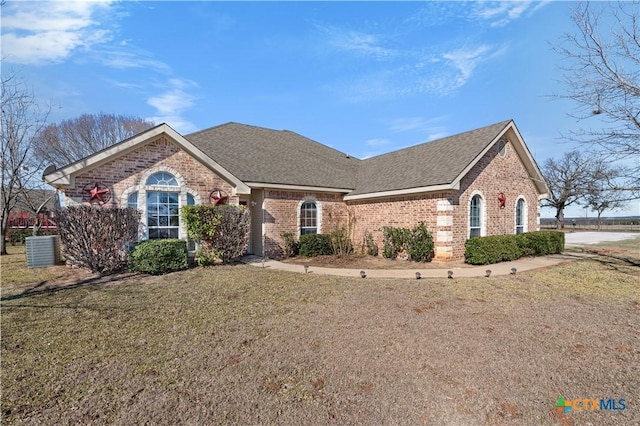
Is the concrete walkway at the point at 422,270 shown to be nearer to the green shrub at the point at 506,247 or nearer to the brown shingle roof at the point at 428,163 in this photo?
the green shrub at the point at 506,247

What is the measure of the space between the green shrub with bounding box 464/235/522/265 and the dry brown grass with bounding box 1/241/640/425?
4165mm

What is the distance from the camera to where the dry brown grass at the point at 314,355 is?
3.13 metres

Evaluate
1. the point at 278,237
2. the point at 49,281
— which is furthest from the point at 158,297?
the point at 278,237

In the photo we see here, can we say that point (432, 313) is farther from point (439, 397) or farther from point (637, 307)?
point (637, 307)

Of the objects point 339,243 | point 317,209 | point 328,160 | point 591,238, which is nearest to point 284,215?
point 317,209

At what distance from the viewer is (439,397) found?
131 inches

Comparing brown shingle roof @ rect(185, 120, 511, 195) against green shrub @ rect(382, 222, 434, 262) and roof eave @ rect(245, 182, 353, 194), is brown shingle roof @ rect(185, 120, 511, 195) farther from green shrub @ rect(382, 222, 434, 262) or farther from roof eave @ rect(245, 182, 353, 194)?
green shrub @ rect(382, 222, 434, 262)

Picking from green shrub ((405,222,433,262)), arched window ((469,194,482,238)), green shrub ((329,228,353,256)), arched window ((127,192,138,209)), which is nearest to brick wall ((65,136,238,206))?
arched window ((127,192,138,209))

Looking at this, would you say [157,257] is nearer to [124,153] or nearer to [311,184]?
[124,153]

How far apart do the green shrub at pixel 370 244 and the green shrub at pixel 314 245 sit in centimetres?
201

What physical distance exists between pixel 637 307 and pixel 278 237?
451 inches

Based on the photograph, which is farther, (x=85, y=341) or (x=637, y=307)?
(x=637, y=307)

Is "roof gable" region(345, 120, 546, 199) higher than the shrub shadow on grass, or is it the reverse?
"roof gable" region(345, 120, 546, 199)

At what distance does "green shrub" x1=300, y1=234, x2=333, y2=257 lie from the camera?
1405 centimetres
